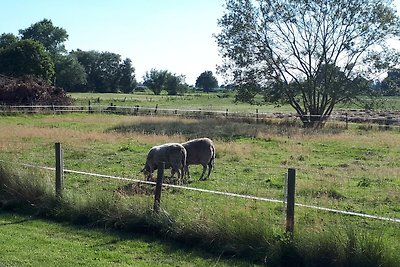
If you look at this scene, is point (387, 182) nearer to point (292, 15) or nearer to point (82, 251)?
point (82, 251)

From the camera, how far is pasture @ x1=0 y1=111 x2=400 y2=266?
8641mm

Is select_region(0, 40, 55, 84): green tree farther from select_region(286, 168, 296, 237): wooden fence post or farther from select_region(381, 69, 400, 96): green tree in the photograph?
select_region(286, 168, 296, 237): wooden fence post

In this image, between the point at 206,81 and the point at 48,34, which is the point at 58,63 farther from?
the point at 206,81

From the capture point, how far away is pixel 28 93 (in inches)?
1980

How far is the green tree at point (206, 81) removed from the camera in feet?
539

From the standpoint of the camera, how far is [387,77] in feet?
132

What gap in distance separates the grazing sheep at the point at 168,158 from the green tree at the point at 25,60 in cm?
6271

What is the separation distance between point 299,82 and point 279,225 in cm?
3351

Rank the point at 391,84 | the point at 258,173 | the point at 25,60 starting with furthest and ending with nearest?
the point at 25,60, the point at 391,84, the point at 258,173

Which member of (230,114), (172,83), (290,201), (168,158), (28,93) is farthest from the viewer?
(172,83)

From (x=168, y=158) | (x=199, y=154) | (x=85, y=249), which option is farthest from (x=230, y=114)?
(x=85, y=249)

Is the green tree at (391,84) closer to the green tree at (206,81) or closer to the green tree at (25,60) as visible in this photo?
the green tree at (25,60)

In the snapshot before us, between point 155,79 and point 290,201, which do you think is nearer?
point 290,201

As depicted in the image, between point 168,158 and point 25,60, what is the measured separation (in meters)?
64.9
